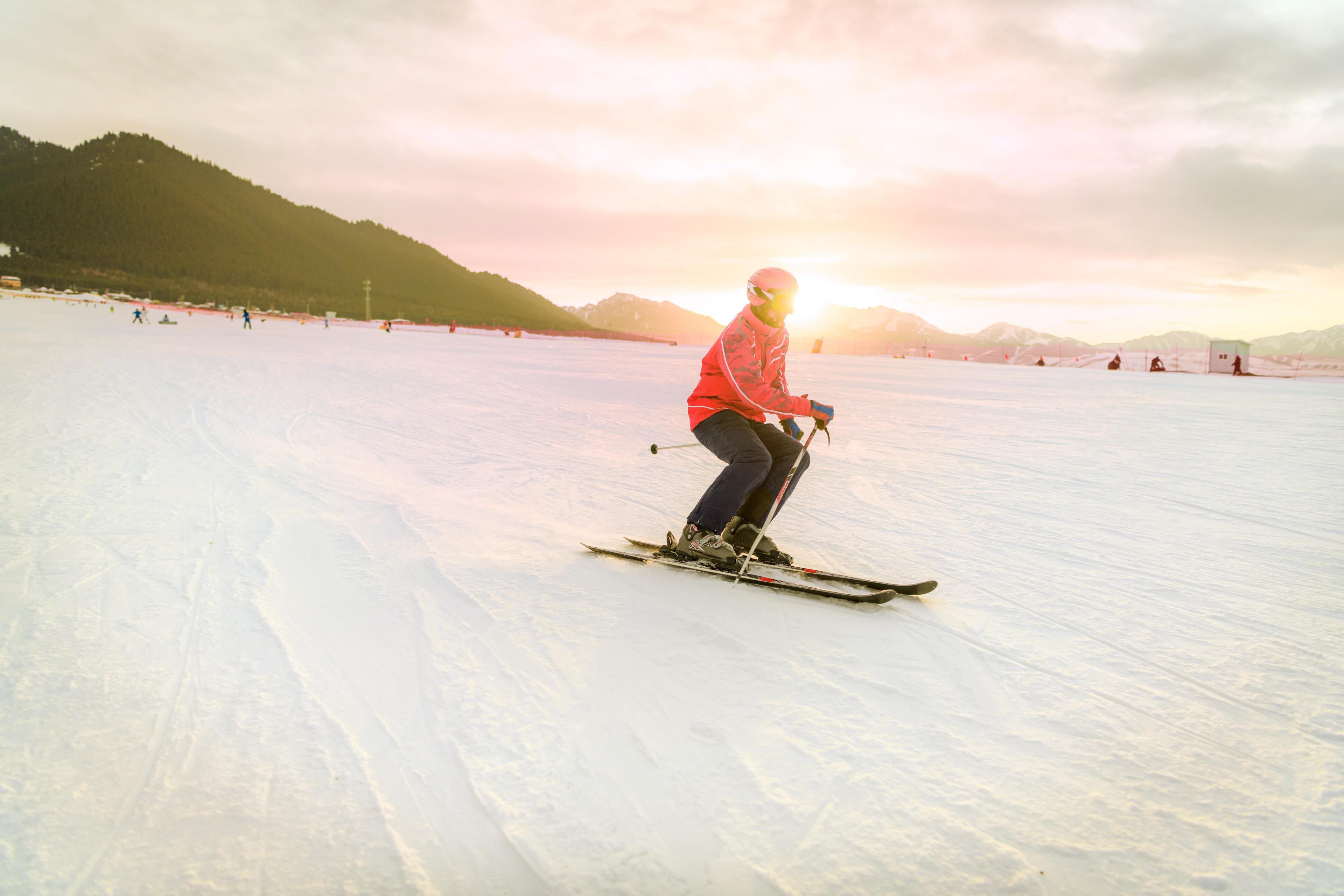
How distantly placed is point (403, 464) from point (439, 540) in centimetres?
231

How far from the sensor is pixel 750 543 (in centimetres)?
412

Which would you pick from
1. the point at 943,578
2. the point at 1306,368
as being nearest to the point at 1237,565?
the point at 943,578

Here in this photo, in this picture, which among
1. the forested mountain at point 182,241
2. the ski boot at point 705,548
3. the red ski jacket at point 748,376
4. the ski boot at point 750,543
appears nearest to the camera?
the red ski jacket at point 748,376

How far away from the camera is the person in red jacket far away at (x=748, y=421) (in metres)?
3.81

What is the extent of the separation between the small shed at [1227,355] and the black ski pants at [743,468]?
133ft

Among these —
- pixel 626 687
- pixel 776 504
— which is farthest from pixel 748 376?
pixel 626 687

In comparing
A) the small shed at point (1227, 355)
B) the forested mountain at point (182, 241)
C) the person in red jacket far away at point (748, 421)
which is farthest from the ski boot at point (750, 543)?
the forested mountain at point (182, 241)

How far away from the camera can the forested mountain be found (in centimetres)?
12344

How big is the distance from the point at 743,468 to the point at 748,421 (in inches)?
15.2

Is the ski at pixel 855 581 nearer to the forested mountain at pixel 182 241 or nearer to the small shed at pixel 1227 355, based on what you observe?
the small shed at pixel 1227 355

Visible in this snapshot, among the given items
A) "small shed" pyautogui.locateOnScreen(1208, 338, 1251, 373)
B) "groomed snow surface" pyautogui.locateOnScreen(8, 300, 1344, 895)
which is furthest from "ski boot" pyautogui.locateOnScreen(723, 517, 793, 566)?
"small shed" pyautogui.locateOnScreen(1208, 338, 1251, 373)

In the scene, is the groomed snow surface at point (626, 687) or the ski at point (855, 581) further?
the ski at point (855, 581)

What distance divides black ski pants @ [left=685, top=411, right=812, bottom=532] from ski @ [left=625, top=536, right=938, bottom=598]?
301 mm

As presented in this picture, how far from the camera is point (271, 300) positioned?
113 meters
